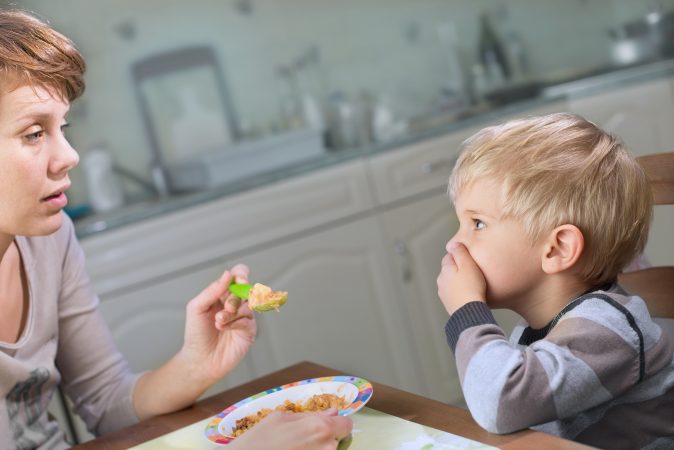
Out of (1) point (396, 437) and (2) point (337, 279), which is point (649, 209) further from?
(2) point (337, 279)

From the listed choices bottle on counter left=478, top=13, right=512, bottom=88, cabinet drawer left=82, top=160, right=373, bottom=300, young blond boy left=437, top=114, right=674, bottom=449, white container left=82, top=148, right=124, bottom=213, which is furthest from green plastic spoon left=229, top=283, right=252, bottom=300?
bottle on counter left=478, top=13, right=512, bottom=88

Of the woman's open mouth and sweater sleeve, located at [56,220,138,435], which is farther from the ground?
the woman's open mouth

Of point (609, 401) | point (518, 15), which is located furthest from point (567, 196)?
point (518, 15)

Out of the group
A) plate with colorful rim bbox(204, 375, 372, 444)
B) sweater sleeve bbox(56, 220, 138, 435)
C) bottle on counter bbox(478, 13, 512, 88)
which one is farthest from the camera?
bottle on counter bbox(478, 13, 512, 88)

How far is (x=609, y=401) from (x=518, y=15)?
114 inches

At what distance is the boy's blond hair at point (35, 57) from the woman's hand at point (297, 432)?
579 mm

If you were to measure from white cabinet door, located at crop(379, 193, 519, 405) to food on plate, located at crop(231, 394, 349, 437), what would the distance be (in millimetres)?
1675

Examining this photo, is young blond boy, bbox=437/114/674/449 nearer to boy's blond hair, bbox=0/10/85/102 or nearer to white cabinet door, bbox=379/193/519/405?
boy's blond hair, bbox=0/10/85/102

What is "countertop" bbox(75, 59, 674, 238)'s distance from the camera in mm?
2439

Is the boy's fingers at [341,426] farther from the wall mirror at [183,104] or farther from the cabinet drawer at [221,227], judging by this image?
the wall mirror at [183,104]

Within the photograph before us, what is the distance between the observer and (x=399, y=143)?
272cm

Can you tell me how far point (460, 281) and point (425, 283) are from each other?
1.72 metres

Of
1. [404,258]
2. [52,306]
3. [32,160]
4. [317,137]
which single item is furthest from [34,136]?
[317,137]

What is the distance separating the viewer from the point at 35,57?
1208mm
